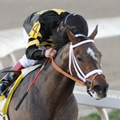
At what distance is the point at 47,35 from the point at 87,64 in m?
0.82

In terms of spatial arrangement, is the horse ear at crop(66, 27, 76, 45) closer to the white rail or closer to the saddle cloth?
the saddle cloth

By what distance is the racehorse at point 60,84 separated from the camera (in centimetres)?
350

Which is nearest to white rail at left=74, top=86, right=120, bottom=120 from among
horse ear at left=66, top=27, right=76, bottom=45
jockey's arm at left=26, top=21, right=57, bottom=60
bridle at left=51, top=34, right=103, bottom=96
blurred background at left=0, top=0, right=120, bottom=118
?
jockey's arm at left=26, top=21, right=57, bottom=60

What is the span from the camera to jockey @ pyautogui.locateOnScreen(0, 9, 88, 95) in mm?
3904

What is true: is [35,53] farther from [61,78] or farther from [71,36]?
[71,36]

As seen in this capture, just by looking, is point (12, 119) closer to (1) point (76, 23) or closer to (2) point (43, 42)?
(2) point (43, 42)

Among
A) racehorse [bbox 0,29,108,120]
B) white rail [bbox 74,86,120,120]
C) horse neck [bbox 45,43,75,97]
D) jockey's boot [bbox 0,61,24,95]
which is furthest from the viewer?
white rail [bbox 74,86,120,120]

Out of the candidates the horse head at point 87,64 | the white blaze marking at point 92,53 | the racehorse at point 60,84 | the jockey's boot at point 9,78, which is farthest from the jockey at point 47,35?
the white blaze marking at point 92,53

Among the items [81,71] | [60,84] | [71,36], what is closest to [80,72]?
[81,71]

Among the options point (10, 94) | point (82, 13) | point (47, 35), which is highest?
point (47, 35)

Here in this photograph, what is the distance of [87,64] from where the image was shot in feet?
11.4

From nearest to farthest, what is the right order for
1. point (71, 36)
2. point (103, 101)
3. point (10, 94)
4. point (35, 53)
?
1. point (71, 36)
2. point (35, 53)
3. point (10, 94)
4. point (103, 101)

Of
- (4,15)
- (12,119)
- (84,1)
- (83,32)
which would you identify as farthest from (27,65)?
(84,1)

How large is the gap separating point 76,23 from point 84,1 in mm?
10128
